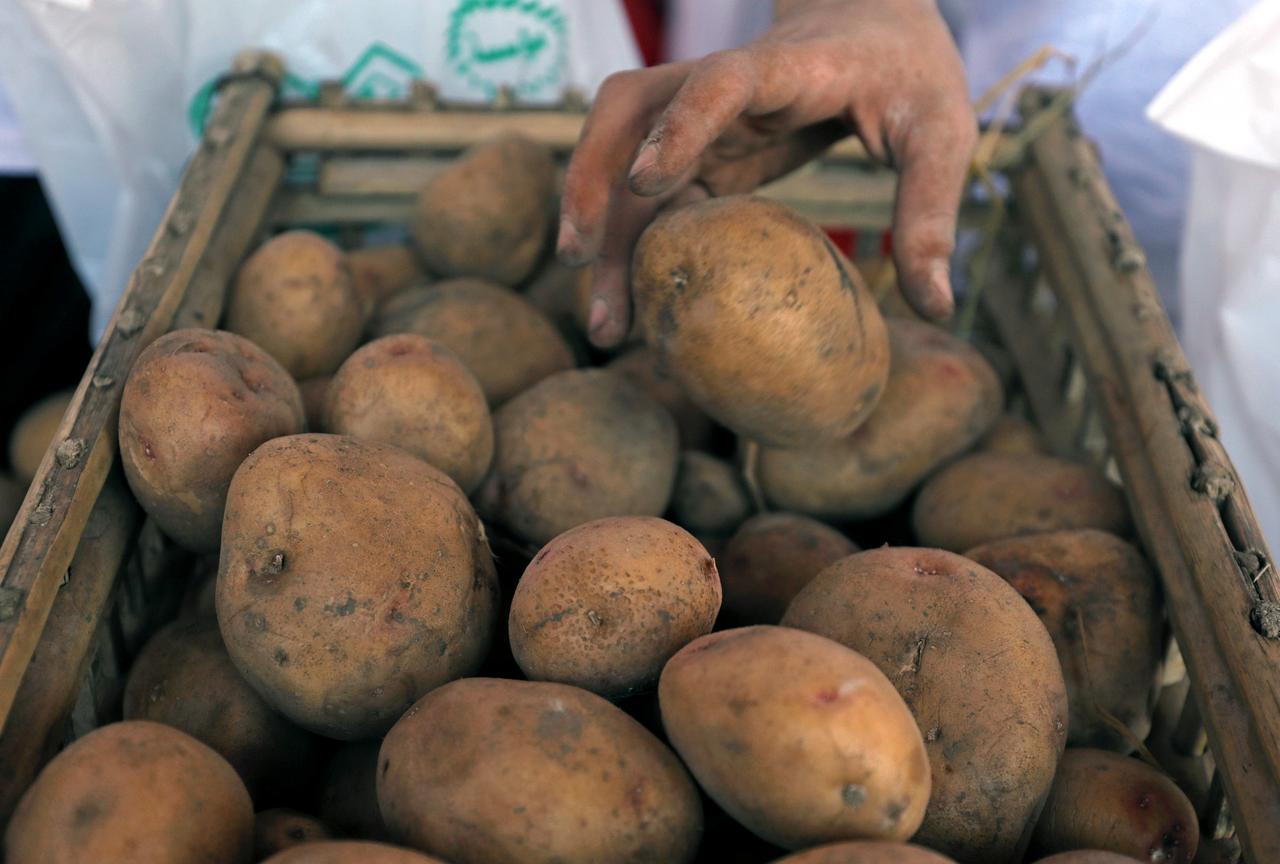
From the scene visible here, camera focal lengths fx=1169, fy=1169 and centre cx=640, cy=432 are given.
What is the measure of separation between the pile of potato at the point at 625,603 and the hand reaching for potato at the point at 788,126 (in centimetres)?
8

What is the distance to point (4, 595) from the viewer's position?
2.58ft

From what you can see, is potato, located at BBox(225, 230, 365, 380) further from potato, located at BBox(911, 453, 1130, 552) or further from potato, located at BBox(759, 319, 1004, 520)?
potato, located at BBox(911, 453, 1130, 552)

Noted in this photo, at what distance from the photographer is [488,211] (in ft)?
4.52

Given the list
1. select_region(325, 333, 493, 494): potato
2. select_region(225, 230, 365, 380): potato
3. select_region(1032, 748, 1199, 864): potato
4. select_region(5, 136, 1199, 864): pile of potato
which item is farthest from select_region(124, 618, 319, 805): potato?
select_region(1032, 748, 1199, 864): potato

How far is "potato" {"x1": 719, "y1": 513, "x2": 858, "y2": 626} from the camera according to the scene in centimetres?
106

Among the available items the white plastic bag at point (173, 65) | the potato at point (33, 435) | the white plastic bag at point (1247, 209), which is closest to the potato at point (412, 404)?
the white plastic bag at point (173, 65)

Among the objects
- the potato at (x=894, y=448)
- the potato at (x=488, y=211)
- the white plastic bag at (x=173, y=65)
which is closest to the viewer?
the potato at (x=894, y=448)

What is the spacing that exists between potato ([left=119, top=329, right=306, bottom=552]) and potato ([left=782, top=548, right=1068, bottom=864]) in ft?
1.51

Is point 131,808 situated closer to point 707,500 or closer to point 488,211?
point 707,500

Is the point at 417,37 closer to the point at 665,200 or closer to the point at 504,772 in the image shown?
the point at 665,200

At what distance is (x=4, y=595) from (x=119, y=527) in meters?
0.17

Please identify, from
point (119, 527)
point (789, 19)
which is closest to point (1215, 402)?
point (789, 19)

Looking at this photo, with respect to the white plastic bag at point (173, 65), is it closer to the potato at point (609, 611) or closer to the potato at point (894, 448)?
the potato at point (894, 448)

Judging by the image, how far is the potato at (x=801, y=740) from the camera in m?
0.67
